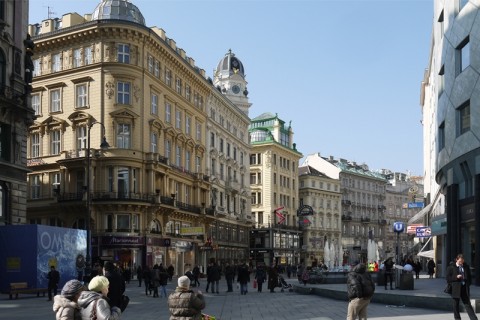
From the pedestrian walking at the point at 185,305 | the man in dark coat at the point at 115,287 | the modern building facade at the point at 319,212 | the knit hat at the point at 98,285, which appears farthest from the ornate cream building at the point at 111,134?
the modern building facade at the point at 319,212

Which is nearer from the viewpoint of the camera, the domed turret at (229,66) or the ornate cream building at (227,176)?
the ornate cream building at (227,176)

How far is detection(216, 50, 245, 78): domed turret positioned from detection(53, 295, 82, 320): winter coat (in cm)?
9134

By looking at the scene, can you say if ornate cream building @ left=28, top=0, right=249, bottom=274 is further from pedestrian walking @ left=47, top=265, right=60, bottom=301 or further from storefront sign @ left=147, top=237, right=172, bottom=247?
pedestrian walking @ left=47, top=265, right=60, bottom=301

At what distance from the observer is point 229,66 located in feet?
324

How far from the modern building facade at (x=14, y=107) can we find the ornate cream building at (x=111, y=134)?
12580 mm

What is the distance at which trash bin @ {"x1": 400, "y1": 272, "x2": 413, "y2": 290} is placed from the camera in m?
29.0

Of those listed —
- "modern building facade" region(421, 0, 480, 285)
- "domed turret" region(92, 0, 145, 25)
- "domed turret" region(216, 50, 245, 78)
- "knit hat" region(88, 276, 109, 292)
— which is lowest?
"knit hat" region(88, 276, 109, 292)

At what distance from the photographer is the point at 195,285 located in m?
44.0

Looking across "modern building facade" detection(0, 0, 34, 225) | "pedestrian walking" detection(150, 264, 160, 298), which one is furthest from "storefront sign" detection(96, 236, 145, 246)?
"pedestrian walking" detection(150, 264, 160, 298)

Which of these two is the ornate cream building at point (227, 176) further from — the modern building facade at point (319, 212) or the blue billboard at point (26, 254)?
the blue billboard at point (26, 254)

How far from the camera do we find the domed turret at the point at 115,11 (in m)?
59.6

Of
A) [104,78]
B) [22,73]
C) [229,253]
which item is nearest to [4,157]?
[22,73]

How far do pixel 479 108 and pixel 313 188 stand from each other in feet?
285

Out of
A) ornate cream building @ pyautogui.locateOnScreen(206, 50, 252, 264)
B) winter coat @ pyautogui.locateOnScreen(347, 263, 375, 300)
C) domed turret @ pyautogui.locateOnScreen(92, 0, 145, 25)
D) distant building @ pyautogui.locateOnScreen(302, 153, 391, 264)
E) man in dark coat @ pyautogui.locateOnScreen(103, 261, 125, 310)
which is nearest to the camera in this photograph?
man in dark coat @ pyautogui.locateOnScreen(103, 261, 125, 310)
